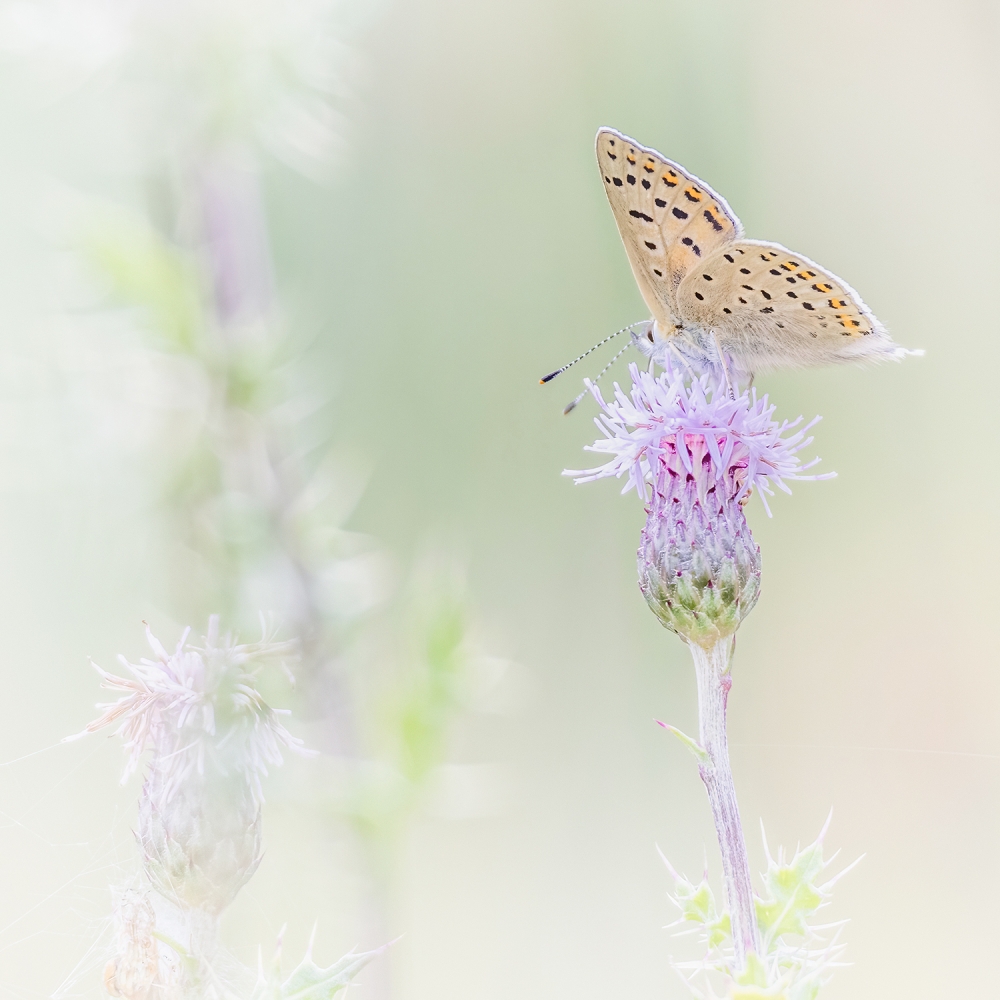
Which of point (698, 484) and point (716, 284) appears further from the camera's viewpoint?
point (716, 284)

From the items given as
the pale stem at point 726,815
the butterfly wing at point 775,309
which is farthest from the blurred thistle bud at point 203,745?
the butterfly wing at point 775,309

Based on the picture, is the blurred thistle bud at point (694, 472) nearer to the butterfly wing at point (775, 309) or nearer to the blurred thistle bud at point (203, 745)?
the butterfly wing at point (775, 309)

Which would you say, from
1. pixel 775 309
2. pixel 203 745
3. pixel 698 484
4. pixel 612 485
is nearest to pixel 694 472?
pixel 698 484

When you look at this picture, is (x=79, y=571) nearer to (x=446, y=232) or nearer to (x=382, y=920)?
(x=382, y=920)

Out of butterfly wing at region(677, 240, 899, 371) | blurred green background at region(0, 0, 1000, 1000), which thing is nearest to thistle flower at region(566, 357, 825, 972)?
butterfly wing at region(677, 240, 899, 371)

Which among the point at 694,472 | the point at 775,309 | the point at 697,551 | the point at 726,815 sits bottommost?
the point at 726,815

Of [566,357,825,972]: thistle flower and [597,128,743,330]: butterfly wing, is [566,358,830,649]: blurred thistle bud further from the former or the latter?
[597,128,743,330]: butterfly wing

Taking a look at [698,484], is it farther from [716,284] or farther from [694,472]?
[716,284]
